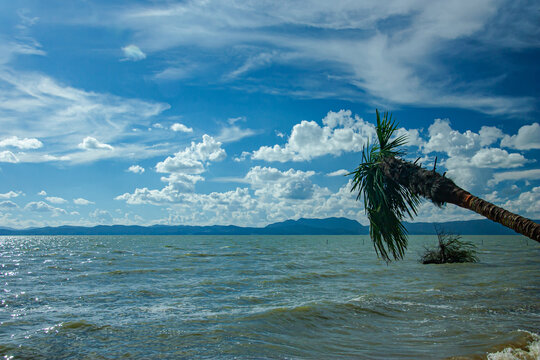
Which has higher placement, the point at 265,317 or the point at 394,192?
the point at 394,192

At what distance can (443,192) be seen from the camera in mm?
6891

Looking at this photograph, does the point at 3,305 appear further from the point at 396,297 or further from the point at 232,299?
the point at 396,297

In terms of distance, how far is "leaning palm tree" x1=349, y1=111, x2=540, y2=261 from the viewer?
679 cm

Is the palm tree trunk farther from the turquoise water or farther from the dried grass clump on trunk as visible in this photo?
the dried grass clump on trunk

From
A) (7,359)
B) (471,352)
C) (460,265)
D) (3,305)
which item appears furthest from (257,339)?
(460,265)

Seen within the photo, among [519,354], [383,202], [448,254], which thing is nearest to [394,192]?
[383,202]

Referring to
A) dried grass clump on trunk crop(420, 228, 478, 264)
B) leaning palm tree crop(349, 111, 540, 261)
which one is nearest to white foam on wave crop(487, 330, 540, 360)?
leaning palm tree crop(349, 111, 540, 261)

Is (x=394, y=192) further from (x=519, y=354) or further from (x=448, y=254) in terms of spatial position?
(x=448, y=254)

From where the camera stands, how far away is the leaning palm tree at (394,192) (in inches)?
267

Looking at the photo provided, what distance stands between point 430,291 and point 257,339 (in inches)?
441

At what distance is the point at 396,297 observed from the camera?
1528cm

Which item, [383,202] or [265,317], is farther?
[265,317]

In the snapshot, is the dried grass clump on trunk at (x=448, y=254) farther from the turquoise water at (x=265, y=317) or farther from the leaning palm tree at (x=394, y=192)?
the leaning palm tree at (x=394, y=192)

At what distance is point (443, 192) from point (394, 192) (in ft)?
5.08
